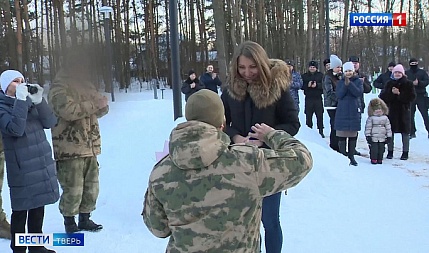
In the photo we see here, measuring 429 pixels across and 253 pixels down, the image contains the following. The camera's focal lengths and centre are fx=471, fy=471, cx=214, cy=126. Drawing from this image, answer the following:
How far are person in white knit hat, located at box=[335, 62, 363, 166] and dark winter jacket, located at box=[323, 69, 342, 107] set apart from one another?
3.11 feet

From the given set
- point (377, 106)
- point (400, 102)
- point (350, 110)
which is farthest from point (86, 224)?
point (400, 102)

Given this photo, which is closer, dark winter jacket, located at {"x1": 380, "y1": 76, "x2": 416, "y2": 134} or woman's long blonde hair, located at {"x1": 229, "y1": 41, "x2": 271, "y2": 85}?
woman's long blonde hair, located at {"x1": 229, "y1": 41, "x2": 271, "y2": 85}

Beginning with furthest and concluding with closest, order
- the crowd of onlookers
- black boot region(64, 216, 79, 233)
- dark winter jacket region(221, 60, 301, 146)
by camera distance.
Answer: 1. the crowd of onlookers
2. black boot region(64, 216, 79, 233)
3. dark winter jacket region(221, 60, 301, 146)

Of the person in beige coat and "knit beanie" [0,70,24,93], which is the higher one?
"knit beanie" [0,70,24,93]

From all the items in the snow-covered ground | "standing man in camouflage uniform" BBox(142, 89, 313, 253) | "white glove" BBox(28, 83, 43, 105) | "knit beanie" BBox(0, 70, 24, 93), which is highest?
"knit beanie" BBox(0, 70, 24, 93)

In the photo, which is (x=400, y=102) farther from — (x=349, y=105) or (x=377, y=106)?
(x=349, y=105)

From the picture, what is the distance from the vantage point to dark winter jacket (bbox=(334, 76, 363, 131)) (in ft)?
24.0

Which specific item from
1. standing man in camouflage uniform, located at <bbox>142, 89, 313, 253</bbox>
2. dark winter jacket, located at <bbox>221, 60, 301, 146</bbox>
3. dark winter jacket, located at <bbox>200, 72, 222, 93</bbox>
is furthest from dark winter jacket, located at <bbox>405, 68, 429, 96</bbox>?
standing man in camouflage uniform, located at <bbox>142, 89, 313, 253</bbox>

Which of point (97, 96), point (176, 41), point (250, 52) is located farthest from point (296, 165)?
point (176, 41)

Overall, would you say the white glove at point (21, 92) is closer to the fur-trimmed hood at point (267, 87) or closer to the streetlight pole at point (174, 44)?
the fur-trimmed hood at point (267, 87)

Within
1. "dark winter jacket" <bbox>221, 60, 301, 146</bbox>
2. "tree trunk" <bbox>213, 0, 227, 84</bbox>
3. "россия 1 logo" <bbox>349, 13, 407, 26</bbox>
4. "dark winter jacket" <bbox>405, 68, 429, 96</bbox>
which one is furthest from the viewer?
Answer: "россия 1 logo" <bbox>349, 13, 407, 26</bbox>

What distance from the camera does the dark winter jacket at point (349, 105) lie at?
24.0 feet

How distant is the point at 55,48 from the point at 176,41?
312cm

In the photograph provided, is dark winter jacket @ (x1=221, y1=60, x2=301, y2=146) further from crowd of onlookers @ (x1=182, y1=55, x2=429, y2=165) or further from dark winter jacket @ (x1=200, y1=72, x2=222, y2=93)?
dark winter jacket @ (x1=200, y1=72, x2=222, y2=93)
